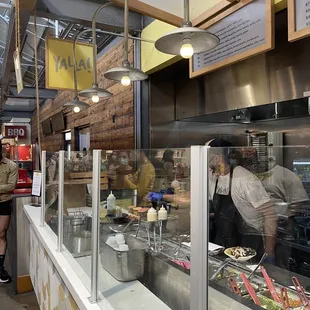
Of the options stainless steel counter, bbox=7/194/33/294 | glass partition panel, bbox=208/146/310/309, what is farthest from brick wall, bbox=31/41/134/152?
glass partition panel, bbox=208/146/310/309

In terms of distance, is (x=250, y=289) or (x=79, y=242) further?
(x=79, y=242)

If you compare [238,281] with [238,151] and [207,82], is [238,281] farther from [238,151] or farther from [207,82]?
[207,82]

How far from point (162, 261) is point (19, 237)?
259 centimetres

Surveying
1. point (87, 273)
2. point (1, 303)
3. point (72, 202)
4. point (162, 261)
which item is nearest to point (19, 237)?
point (1, 303)

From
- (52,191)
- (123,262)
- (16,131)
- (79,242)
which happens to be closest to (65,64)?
(52,191)

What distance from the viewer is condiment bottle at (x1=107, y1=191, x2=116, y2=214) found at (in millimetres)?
1998

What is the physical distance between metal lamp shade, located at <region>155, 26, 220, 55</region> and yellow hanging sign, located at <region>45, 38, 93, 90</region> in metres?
2.10

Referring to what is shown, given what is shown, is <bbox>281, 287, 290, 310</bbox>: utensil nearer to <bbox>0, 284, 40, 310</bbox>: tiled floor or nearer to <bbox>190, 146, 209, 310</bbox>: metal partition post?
<bbox>190, 146, 209, 310</bbox>: metal partition post

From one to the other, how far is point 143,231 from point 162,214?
22 centimetres

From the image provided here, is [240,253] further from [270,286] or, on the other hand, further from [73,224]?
[73,224]

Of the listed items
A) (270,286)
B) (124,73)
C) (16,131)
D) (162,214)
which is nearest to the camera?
(270,286)

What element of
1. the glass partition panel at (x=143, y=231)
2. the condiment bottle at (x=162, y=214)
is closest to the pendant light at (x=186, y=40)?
the glass partition panel at (x=143, y=231)

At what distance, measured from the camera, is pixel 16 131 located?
41.3 feet

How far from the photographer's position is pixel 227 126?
392 centimetres
